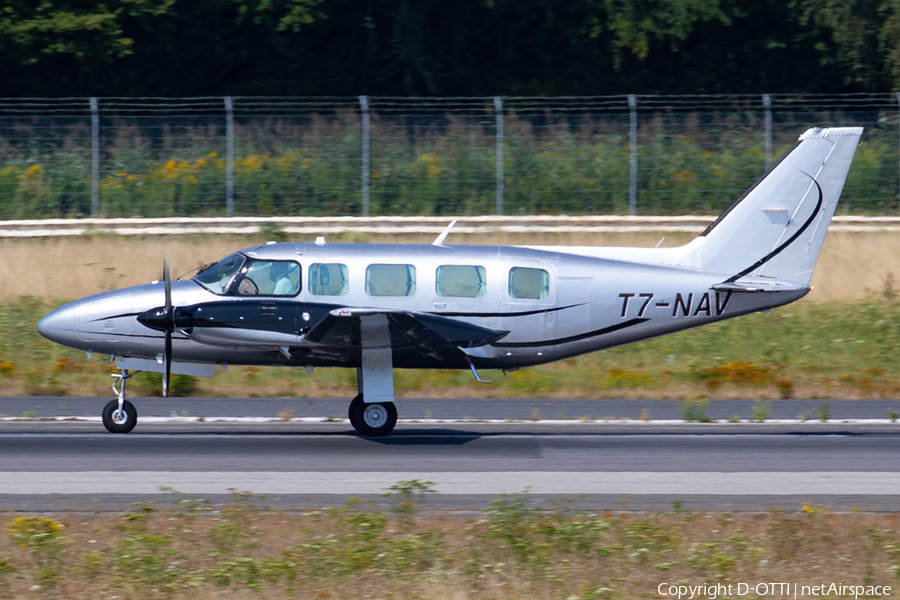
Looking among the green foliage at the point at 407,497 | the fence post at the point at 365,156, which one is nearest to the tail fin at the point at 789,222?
the green foliage at the point at 407,497

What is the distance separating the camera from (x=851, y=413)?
51.0 feet

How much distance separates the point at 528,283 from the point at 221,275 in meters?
4.03

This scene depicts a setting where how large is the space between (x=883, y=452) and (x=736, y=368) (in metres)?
5.54

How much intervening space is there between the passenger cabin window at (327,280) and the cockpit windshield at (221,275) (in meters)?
0.94

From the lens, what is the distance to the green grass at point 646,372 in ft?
56.9

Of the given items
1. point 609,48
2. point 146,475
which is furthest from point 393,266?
point 609,48

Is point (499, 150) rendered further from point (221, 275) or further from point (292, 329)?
point (292, 329)

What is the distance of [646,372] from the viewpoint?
18609 millimetres

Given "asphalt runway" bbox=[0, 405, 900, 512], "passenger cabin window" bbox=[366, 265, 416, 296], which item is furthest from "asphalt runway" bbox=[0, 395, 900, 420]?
"passenger cabin window" bbox=[366, 265, 416, 296]

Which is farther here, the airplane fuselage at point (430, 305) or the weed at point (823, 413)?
the weed at point (823, 413)

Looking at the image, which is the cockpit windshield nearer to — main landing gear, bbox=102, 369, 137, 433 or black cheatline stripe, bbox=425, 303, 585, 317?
main landing gear, bbox=102, 369, 137, 433

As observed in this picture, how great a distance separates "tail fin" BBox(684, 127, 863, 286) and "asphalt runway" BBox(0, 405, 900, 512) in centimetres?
233

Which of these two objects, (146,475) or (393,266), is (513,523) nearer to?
(146,475)

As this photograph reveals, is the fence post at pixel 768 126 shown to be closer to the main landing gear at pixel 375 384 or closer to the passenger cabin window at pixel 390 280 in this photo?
the passenger cabin window at pixel 390 280
